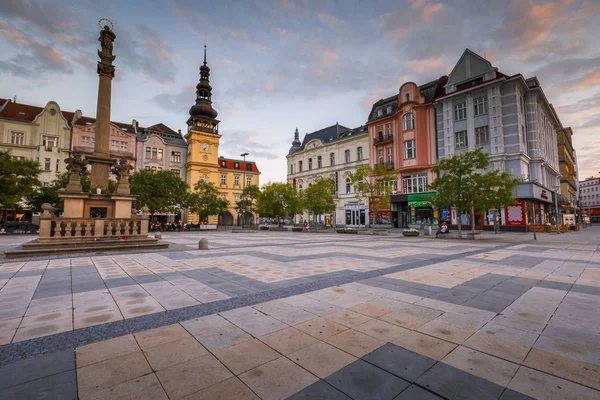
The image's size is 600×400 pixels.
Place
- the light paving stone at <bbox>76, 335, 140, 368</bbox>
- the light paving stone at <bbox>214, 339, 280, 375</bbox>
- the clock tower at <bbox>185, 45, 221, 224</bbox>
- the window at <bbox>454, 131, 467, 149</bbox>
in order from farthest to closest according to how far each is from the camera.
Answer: the clock tower at <bbox>185, 45, 221, 224</bbox>
the window at <bbox>454, 131, 467, 149</bbox>
the light paving stone at <bbox>76, 335, 140, 368</bbox>
the light paving stone at <bbox>214, 339, 280, 375</bbox>

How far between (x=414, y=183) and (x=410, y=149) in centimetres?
484

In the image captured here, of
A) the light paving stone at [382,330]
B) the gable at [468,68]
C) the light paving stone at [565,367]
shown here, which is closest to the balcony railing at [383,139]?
the gable at [468,68]

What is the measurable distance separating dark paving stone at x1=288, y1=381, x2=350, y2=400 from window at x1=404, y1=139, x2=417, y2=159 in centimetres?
3965

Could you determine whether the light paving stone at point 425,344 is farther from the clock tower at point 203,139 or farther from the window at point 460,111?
the clock tower at point 203,139

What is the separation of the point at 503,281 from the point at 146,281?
9.07 metres

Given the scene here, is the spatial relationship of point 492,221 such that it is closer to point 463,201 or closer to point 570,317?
point 463,201

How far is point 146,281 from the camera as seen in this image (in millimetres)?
7047

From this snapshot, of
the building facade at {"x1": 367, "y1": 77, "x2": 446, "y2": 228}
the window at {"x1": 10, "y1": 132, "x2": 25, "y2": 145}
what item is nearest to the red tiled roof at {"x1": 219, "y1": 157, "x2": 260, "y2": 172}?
the window at {"x1": 10, "y1": 132, "x2": 25, "y2": 145}

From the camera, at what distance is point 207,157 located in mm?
54469

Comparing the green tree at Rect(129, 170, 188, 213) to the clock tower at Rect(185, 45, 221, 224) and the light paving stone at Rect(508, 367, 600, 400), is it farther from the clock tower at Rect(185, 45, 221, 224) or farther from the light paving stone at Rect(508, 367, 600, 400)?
the light paving stone at Rect(508, 367, 600, 400)

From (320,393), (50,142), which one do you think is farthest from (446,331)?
(50,142)

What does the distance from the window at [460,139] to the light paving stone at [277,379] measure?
→ 38595 mm

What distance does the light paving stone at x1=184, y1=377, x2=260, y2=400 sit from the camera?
247 centimetres

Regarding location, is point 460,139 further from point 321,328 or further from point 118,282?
point 118,282
